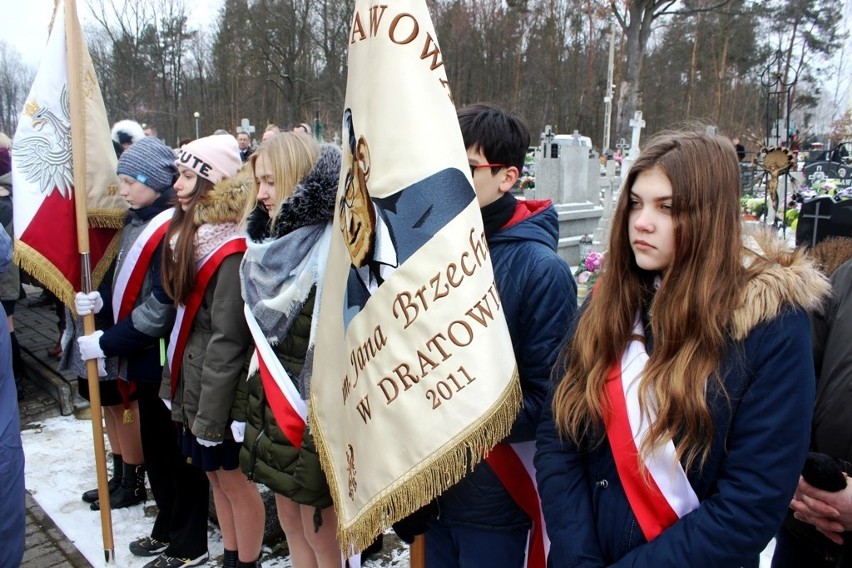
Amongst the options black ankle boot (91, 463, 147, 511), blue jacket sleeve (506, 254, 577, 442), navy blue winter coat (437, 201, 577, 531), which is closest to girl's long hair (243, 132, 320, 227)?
navy blue winter coat (437, 201, 577, 531)

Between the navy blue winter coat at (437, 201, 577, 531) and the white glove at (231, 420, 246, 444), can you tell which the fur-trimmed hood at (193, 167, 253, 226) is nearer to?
the white glove at (231, 420, 246, 444)

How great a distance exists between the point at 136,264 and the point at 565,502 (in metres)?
2.47

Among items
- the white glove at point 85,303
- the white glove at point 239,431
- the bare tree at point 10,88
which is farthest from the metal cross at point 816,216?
the bare tree at point 10,88

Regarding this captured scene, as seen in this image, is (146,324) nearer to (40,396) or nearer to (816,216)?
(40,396)

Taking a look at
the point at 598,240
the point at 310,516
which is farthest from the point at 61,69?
the point at 598,240

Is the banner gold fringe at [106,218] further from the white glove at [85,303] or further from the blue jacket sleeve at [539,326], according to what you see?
the blue jacket sleeve at [539,326]

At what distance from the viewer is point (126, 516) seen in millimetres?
3744

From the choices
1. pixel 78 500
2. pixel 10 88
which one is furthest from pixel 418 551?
pixel 10 88

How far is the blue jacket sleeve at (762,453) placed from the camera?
1.40 meters

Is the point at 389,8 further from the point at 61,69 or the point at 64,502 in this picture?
the point at 64,502

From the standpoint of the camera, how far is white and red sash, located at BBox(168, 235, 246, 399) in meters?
2.75

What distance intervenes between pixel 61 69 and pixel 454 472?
9.61 feet

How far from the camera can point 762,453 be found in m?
1.41

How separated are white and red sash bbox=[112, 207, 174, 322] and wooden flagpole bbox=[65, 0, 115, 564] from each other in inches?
5.5
